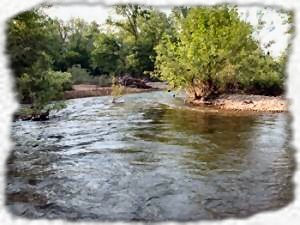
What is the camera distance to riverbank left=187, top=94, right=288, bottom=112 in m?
13.4

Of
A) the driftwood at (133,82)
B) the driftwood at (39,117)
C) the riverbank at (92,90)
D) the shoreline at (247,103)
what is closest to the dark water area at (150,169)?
the driftwood at (39,117)

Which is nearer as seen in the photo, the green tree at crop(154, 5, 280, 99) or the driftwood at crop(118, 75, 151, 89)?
the green tree at crop(154, 5, 280, 99)

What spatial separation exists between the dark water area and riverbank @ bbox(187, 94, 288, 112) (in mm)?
2637

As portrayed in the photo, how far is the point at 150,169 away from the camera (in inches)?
227

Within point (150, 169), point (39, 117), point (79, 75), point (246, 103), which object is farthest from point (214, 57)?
point (79, 75)

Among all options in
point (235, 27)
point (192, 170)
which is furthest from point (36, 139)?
point (235, 27)

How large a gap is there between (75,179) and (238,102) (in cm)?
1056

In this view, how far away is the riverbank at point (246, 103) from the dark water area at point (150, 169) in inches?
104

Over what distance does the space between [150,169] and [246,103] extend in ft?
Result: 30.8

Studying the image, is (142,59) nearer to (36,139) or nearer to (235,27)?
(235,27)

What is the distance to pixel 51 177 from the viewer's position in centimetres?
533

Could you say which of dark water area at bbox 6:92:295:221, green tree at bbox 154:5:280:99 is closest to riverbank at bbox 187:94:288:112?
green tree at bbox 154:5:280:99

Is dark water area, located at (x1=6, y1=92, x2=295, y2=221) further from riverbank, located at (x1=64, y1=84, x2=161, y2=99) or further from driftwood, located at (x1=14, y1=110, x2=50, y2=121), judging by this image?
riverbank, located at (x1=64, y1=84, x2=161, y2=99)

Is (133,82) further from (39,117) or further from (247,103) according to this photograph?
(39,117)
